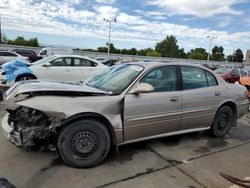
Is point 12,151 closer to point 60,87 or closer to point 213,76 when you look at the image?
point 60,87

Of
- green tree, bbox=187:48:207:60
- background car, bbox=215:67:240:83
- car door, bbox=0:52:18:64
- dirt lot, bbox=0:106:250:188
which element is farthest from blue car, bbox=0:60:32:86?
green tree, bbox=187:48:207:60

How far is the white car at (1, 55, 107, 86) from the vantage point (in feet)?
32.0

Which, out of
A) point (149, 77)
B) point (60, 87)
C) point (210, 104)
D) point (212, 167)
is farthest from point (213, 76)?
point (60, 87)

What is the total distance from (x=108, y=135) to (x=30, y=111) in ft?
3.89

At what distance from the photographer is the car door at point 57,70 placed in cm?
1027

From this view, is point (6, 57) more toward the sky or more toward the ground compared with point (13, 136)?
more toward the sky

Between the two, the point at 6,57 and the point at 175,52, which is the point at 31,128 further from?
the point at 175,52

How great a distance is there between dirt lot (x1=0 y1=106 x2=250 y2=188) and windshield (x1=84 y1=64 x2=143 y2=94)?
108cm

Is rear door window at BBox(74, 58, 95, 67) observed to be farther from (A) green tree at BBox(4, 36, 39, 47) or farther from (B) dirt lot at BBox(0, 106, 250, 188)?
(A) green tree at BBox(4, 36, 39, 47)

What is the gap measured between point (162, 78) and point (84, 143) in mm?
1747

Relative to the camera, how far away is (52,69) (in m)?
10.6

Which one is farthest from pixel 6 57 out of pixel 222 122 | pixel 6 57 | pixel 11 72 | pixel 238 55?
pixel 238 55

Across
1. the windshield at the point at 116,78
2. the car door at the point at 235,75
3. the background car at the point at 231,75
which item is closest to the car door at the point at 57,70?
the windshield at the point at 116,78

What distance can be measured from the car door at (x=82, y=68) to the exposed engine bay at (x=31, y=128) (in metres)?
7.04
